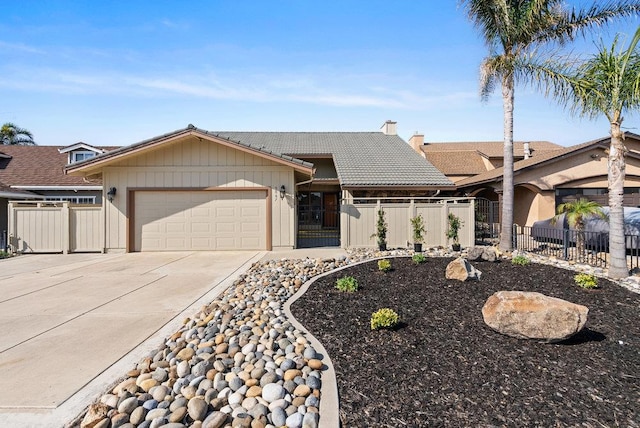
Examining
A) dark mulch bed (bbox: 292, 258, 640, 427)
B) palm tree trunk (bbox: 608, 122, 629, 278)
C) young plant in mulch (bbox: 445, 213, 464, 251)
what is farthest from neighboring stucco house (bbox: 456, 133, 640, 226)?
dark mulch bed (bbox: 292, 258, 640, 427)

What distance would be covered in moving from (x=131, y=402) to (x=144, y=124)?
52.0 feet

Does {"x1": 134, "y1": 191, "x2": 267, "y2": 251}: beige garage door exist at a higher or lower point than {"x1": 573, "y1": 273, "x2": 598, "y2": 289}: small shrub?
higher

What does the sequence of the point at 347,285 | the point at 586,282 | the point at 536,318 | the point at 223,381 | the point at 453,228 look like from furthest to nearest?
the point at 453,228 → the point at 586,282 → the point at 347,285 → the point at 536,318 → the point at 223,381

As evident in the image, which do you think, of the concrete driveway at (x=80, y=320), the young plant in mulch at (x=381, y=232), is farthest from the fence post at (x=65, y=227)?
the young plant in mulch at (x=381, y=232)

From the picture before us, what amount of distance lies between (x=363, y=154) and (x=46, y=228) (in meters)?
13.1

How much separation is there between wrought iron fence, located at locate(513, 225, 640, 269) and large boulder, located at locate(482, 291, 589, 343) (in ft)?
15.6

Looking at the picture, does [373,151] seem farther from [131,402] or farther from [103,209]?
[131,402]

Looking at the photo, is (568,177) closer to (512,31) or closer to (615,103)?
(512,31)

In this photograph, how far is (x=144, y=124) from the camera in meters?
15.9

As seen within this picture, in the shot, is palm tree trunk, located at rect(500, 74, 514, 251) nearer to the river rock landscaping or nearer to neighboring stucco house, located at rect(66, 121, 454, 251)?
neighboring stucco house, located at rect(66, 121, 454, 251)

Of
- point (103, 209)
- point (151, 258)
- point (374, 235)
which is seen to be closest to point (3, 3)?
point (103, 209)

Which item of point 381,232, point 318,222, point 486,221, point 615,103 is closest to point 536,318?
point 615,103

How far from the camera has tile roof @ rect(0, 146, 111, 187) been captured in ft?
55.8

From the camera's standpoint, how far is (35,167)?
714 inches
